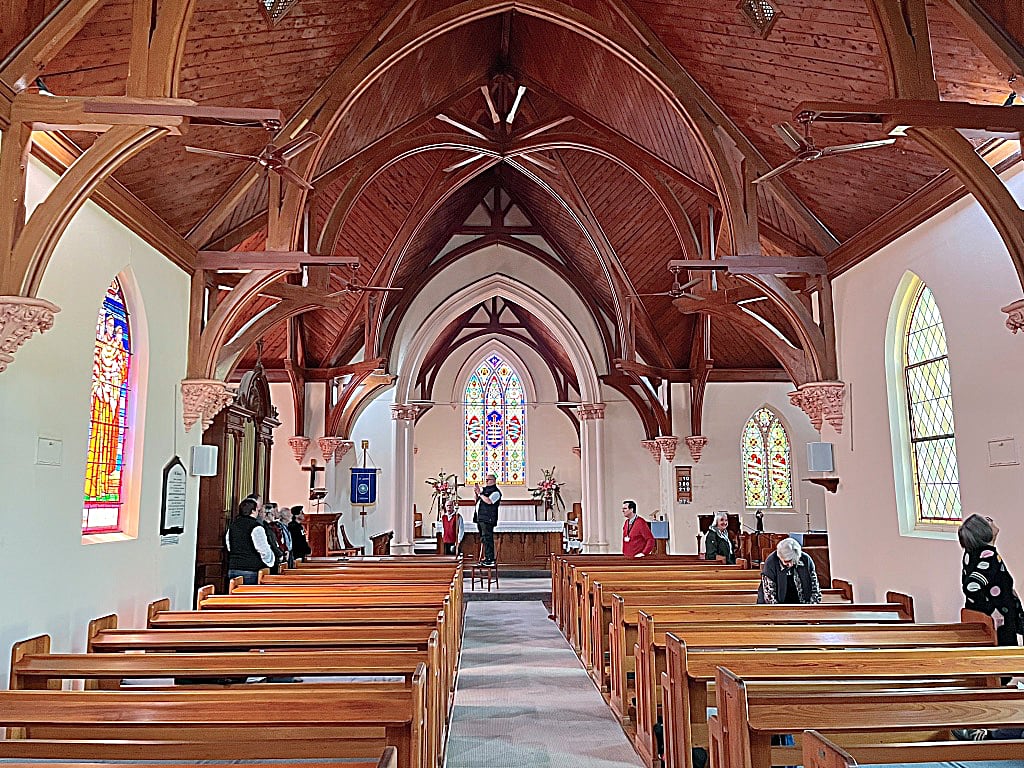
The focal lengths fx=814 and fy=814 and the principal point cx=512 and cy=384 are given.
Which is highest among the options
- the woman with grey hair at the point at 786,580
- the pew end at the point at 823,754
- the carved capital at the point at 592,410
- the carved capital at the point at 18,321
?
the carved capital at the point at 592,410

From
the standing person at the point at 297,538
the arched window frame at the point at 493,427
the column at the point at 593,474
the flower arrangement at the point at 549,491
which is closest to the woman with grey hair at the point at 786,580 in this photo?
the standing person at the point at 297,538

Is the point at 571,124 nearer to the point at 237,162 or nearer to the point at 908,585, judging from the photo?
the point at 237,162

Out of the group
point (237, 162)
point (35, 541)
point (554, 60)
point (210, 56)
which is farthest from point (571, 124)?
point (35, 541)

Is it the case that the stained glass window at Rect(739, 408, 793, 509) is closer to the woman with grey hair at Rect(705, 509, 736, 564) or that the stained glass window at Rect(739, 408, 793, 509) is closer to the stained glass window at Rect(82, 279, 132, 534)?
the woman with grey hair at Rect(705, 509, 736, 564)

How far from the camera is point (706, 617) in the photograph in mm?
5613

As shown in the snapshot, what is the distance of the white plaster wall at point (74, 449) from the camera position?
496 cm

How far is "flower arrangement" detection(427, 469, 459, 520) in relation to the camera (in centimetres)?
1814

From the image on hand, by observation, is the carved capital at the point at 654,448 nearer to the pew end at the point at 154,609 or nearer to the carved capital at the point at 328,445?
the carved capital at the point at 328,445

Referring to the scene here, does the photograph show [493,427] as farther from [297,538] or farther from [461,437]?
[297,538]

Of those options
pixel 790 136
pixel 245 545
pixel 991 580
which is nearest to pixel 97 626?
pixel 245 545

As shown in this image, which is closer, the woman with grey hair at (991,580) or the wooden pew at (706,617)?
the woman with grey hair at (991,580)

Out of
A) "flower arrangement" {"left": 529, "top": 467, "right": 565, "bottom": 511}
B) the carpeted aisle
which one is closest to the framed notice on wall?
the carpeted aisle

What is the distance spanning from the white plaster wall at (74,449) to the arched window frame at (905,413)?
656 centimetres

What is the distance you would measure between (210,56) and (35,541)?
12.2 ft
